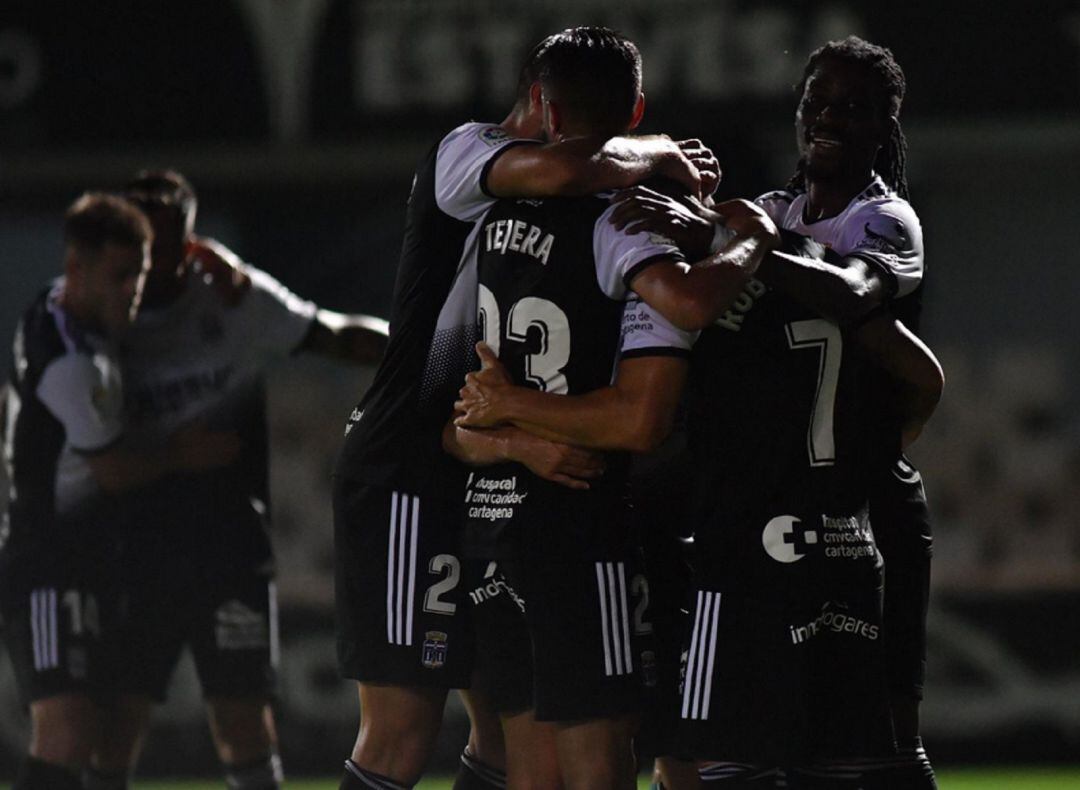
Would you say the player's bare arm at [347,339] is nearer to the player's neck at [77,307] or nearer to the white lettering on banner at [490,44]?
the player's neck at [77,307]

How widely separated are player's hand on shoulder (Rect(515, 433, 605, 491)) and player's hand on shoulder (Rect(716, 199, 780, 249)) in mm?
541

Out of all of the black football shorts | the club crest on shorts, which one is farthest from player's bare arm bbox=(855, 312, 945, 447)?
the club crest on shorts

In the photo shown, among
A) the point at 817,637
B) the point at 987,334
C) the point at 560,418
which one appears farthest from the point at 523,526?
the point at 987,334

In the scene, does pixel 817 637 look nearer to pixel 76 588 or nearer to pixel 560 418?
pixel 560 418

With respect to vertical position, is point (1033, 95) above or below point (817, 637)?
above

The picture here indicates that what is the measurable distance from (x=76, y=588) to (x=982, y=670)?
5387mm

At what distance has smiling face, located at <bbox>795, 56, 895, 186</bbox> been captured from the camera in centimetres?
439

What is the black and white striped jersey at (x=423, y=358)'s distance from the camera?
4.51 metres

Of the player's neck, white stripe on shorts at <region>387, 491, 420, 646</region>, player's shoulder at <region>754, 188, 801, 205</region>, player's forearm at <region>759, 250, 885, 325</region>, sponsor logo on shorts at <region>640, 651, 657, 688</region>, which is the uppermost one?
player's shoulder at <region>754, 188, 801, 205</region>

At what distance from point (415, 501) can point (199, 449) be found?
174 centimetres

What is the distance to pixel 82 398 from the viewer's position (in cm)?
575

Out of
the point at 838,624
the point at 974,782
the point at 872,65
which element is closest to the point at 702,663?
the point at 838,624

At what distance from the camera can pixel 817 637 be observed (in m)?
4.06

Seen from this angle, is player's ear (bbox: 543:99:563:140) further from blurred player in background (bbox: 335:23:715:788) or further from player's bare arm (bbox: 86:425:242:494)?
player's bare arm (bbox: 86:425:242:494)
